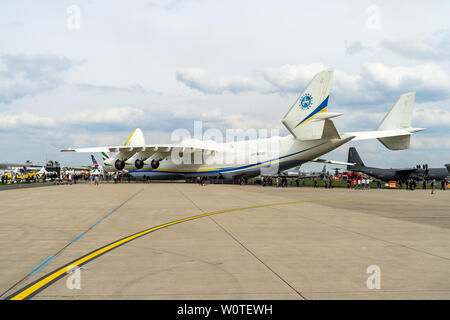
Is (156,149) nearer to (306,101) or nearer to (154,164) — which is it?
(154,164)

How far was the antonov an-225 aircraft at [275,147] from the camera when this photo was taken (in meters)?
31.5

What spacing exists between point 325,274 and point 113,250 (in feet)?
13.3

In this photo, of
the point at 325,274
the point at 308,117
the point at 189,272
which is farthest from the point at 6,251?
the point at 308,117

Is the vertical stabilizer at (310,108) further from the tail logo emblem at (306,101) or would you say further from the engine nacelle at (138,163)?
the engine nacelle at (138,163)

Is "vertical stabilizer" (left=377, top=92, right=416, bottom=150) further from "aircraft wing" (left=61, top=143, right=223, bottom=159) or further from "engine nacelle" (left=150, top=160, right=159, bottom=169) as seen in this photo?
"engine nacelle" (left=150, top=160, right=159, bottom=169)

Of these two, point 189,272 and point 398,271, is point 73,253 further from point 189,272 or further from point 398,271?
point 398,271

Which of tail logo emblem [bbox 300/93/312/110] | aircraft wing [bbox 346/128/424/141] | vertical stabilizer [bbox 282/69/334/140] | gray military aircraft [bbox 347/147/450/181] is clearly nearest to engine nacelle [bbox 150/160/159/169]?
vertical stabilizer [bbox 282/69/334/140]

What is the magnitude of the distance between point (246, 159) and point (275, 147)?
456cm

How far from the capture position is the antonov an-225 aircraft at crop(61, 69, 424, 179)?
3145 centimetres

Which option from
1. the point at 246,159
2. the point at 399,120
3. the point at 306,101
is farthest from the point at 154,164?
the point at 399,120

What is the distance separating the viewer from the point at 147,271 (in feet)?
18.7

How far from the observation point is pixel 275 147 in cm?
3803

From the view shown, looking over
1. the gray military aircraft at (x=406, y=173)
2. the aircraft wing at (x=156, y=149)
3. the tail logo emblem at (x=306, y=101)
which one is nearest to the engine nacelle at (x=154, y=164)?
the aircraft wing at (x=156, y=149)

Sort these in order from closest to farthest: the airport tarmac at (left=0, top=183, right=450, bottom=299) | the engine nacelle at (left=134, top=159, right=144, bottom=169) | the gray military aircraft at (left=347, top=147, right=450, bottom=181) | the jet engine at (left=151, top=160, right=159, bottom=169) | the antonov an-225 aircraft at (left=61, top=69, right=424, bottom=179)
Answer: the airport tarmac at (left=0, top=183, right=450, bottom=299) < the antonov an-225 aircraft at (left=61, top=69, right=424, bottom=179) < the engine nacelle at (left=134, top=159, right=144, bottom=169) < the jet engine at (left=151, top=160, right=159, bottom=169) < the gray military aircraft at (left=347, top=147, right=450, bottom=181)
